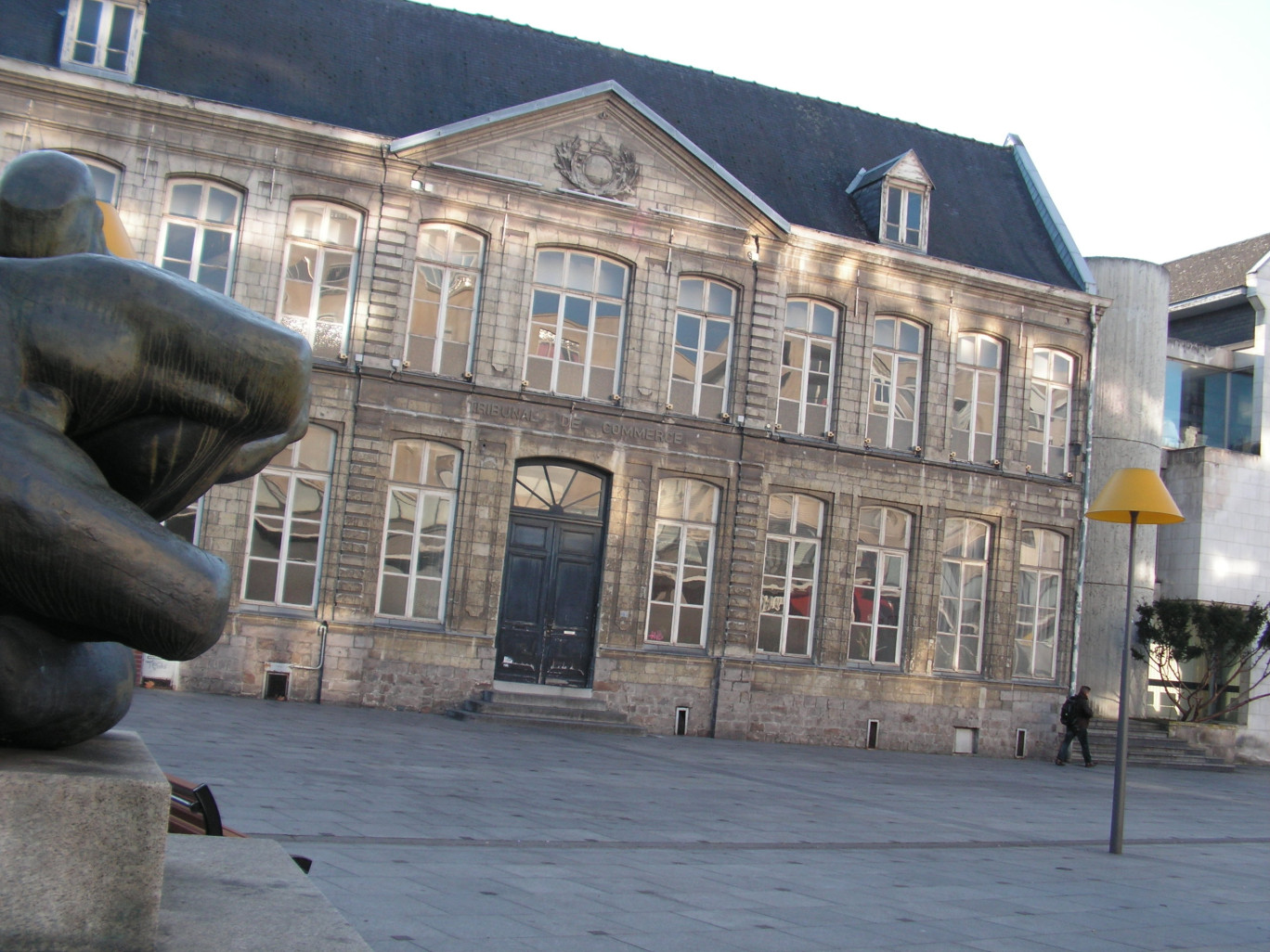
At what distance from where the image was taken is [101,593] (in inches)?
108

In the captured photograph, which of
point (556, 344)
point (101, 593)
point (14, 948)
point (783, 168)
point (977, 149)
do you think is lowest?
point (14, 948)

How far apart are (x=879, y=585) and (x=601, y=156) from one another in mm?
9557

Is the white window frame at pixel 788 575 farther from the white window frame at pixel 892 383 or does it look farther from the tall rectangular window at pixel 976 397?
the tall rectangular window at pixel 976 397

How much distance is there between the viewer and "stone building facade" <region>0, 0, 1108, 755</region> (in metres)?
19.6

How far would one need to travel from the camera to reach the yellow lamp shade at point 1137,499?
1140 centimetres

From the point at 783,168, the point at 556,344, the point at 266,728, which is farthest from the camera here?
the point at 783,168

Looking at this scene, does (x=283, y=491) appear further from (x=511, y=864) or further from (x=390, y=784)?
(x=511, y=864)

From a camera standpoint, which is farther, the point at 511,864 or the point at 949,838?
the point at 949,838

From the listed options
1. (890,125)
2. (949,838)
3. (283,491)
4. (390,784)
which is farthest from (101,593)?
(890,125)

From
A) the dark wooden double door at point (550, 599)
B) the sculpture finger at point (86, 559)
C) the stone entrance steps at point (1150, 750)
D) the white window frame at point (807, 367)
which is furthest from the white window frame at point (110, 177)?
the stone entrance steps at point (1150, 750)

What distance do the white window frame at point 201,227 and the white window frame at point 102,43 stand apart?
1889 millimetres

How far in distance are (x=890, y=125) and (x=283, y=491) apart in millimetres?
16134

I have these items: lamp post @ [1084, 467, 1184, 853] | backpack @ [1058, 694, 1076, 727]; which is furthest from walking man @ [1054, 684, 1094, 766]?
lamp post @ [1084, 467, 1184, 853]

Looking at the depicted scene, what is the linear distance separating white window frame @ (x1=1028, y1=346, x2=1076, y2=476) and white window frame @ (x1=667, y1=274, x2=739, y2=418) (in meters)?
6.99
